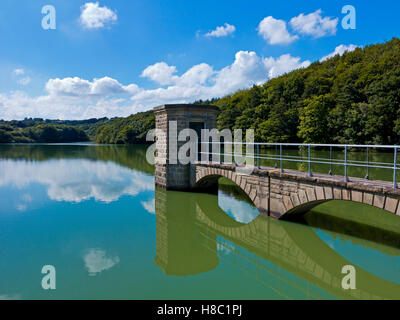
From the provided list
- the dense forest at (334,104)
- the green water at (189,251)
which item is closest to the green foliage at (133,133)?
the dense forest at (334,104)

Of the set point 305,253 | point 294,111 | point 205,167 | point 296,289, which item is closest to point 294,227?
point 305,253

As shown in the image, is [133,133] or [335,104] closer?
[335,104]

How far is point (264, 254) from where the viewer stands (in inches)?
243

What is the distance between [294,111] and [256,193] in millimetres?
34330

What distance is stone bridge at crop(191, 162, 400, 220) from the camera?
5332mm

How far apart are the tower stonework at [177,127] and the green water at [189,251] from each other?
57.5 inches

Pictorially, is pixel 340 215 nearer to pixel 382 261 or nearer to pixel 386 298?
pixel 382 261

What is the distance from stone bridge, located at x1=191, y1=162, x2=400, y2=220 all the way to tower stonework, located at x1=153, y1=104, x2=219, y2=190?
2.78m

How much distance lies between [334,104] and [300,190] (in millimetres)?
34620

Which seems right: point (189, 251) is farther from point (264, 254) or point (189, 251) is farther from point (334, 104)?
point (334, 104)

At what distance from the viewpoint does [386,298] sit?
4238 millimetres

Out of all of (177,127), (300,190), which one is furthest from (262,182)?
(177,127)

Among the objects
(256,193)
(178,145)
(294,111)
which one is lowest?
(256,193)

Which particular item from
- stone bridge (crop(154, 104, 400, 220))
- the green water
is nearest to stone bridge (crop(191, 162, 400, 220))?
stone bridge (crop(154, 104, 400, 220))
